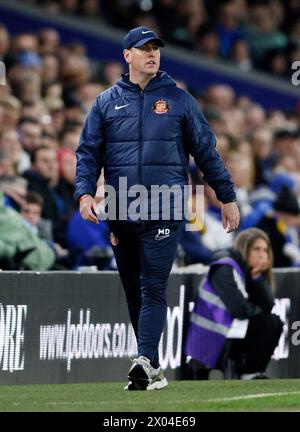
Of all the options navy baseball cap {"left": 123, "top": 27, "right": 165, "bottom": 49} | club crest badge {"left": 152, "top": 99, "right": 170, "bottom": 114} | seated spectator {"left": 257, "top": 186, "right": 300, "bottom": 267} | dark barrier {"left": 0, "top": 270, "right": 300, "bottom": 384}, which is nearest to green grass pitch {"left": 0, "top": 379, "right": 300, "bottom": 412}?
dark barrier {"left": 0, "top": 270, "right": 300, "bottom": 384}

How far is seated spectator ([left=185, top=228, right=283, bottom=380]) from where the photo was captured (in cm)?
1238

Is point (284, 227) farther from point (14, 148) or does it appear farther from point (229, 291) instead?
point (229, 291)

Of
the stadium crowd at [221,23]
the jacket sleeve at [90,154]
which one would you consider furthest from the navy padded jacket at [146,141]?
the stadium crowd at [221,23]

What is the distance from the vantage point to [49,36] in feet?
57.7

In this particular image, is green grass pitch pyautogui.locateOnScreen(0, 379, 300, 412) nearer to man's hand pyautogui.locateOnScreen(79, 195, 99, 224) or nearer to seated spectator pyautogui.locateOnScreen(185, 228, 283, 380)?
man's hand pyautogui.locateOnScreen(79, 195, 99, 224)

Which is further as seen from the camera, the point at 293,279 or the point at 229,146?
the point at 229,146

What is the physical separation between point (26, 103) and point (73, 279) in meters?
4.08

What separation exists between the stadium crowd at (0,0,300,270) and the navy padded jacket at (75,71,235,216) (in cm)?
238

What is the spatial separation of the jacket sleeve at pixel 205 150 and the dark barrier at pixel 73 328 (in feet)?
6.32

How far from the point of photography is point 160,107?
31.8 ft
